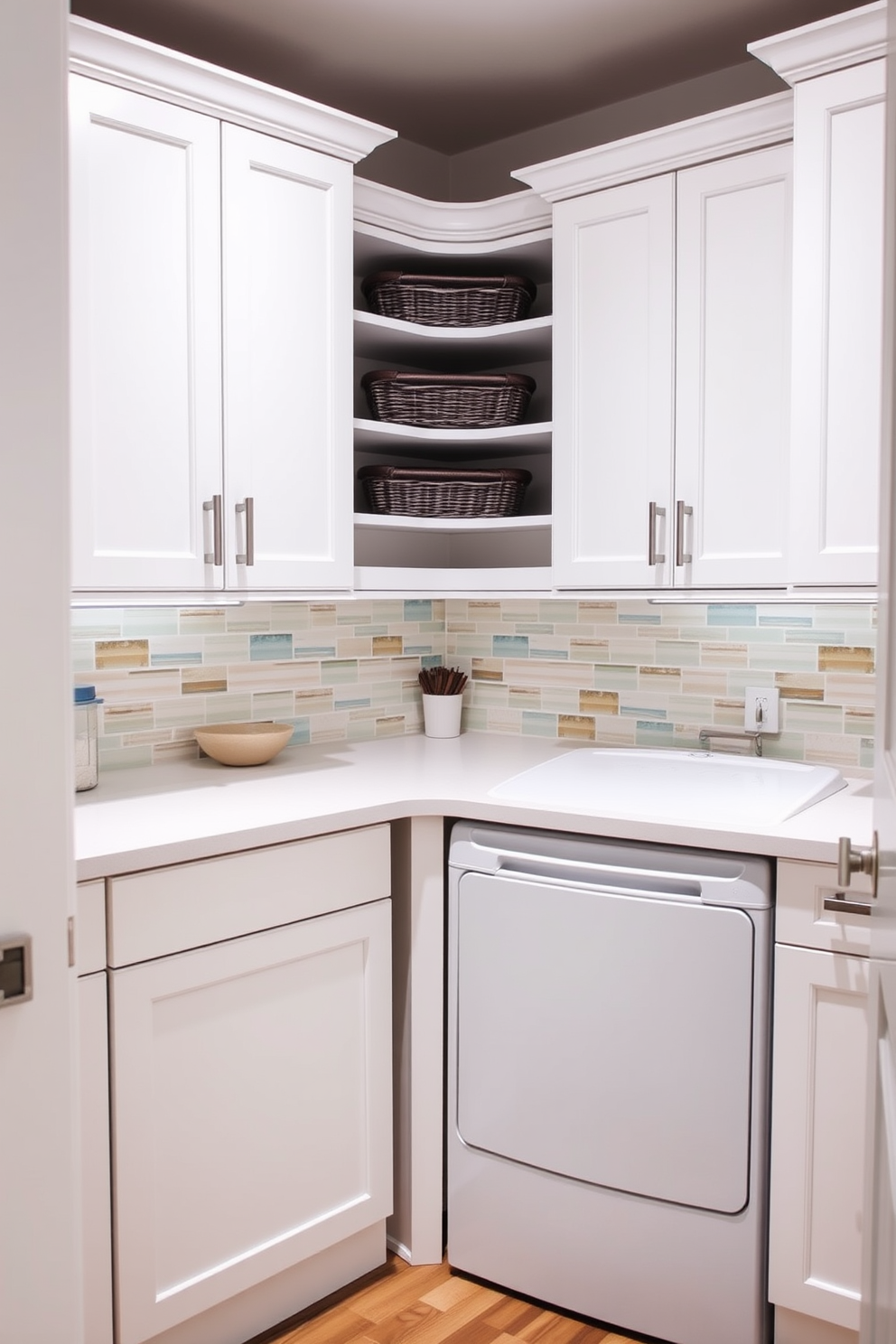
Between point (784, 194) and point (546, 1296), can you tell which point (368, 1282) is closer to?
point (546, 1296)

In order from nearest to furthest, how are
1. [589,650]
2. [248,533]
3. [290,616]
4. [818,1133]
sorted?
[818,1133] < [248,533] < [290,616] < [589,650]

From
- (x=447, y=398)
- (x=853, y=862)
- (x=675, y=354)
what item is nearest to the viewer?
(x=853, y=862)

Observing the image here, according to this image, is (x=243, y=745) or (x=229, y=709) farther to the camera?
(x=229, y=709)

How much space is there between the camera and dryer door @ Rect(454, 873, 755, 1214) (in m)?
1.88

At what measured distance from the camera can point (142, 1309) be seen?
1.77 metres

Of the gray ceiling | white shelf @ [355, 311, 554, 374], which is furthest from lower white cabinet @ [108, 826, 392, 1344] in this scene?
the gray ceiling

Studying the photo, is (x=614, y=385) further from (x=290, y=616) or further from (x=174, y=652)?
(x=174, y=652)

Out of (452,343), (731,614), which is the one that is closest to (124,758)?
(452,343)

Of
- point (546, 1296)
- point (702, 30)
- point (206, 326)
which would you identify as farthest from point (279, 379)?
point (546, 1296)

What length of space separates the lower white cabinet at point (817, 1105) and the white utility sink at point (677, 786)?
18cm

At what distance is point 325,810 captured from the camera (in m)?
2.03

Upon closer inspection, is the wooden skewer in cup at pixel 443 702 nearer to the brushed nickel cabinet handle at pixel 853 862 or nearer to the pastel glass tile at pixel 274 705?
the pastel glass tile at pixel 274 705

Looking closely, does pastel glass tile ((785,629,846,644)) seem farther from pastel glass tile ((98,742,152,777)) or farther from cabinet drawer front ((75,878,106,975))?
cabinet drawer front ((75,878,106,975))

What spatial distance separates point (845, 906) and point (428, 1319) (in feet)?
3.68
